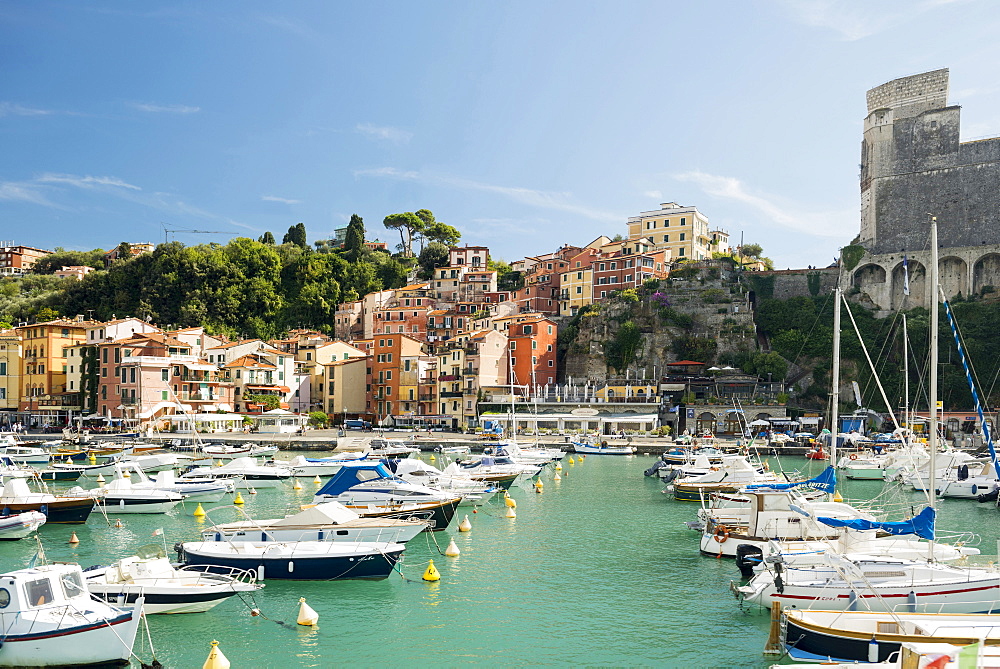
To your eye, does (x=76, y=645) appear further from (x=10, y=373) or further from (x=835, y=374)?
(x=10, y=373)

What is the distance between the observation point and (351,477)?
3294 centimetres

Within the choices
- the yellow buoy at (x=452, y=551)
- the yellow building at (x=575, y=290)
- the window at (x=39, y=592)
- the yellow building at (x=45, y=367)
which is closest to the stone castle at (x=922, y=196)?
the yellow building at (x=575, y=290)

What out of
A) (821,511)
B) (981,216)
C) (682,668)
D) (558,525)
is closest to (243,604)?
(682,668)

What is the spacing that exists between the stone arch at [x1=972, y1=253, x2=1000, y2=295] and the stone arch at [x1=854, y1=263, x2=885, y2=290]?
8.84 meters

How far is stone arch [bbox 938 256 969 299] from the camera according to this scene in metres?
85.7

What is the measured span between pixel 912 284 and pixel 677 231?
31.9 metres

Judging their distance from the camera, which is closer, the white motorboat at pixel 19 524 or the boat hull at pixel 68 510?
the white motorboat at pixel 19 524

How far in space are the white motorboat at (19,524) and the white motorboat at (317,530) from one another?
929 centimetres

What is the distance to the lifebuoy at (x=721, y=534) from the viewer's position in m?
26.4

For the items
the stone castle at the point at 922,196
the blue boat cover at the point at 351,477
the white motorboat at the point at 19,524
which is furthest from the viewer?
the stone castle at the point at 922,196

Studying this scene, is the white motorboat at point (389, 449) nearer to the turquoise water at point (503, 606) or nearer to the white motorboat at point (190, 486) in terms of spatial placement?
the white motorboat at point (190, 486)

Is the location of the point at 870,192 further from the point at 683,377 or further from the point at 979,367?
the point at 683,377

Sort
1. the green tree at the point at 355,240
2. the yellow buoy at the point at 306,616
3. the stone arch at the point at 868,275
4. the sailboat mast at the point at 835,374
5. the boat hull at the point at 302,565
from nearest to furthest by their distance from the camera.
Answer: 1. the yellow buoy at the point at 306,616
2. the boat hull at the point at 302,565
3. the sailboat mast at the point at 835,374
4. the stone arch at the point at 868,275
5. the green tree at the point at 355,240

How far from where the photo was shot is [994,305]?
81.4m
